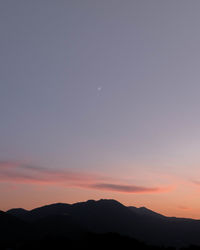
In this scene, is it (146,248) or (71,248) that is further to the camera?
(146,248)

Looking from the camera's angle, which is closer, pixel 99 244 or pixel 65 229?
pixel 99 244

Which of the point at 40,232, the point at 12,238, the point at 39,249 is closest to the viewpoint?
the point at 39,249

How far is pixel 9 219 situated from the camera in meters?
181

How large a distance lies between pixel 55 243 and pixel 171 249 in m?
50.8

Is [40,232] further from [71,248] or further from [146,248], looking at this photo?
[146,248]

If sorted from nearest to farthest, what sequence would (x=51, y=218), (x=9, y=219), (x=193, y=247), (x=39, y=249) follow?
(x=39, y=249) < (x=193, y=247) < (x=9, y=219) < (x=51, y=218)

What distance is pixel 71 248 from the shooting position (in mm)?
114438

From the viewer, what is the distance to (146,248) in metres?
123

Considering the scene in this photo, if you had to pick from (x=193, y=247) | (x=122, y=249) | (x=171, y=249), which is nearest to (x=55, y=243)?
(x=122, y=249)

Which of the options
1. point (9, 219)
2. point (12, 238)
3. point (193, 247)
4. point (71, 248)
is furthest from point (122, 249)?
point (9, 219)

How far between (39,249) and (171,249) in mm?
57484

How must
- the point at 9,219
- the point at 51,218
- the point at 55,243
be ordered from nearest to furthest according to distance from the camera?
the point at 55,243
the point at 9,219
the point at 51,218

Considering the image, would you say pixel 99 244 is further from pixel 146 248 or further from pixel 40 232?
pixel 40 232

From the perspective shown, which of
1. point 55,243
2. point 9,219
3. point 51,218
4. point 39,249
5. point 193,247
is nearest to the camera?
point 39,249
